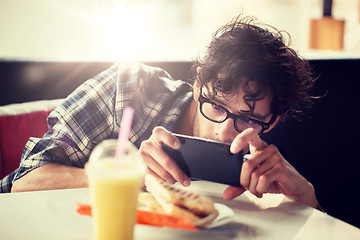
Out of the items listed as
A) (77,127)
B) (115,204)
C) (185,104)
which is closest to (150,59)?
(185,104)

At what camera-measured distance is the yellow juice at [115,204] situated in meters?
0.68

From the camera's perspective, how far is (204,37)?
14.1 ft

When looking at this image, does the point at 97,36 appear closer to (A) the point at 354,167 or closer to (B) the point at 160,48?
(B) the point at 160,48

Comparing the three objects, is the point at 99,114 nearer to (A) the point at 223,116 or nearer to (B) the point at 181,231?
(A) the point at 223,116

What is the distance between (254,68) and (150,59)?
1036mm

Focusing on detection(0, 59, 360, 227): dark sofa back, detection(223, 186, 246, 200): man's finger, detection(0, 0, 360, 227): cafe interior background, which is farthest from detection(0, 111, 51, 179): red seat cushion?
detection(223, 186, 246, 200): man's finger

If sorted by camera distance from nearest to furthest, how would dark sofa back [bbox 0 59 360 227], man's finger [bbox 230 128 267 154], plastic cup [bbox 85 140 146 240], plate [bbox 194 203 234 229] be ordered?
plastic cup [bbox 85 140 146 240], plate [bbox 194 203 234 229], man's finger [bbox 230 128 267 154], dark sofa back [bbox 0 59 360 227]

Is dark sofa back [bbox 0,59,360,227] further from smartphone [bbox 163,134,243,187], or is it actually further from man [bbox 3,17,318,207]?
smartphone [bbox 163,134,243,187]

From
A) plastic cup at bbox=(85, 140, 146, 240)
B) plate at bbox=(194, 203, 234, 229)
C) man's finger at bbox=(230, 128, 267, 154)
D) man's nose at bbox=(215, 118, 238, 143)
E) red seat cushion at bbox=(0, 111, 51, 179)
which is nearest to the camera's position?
plastic cup at bbox=(85, 140, 146, 240)

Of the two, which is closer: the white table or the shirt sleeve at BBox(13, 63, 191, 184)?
the white table

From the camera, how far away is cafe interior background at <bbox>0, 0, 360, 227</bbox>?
231cm

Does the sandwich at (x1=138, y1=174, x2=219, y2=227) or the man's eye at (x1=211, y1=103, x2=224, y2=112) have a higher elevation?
the man's eye at (x1=211, y1=103, x2=224, y2=112)

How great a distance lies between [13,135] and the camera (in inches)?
78.6

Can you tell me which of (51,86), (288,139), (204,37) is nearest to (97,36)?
(51,86)
